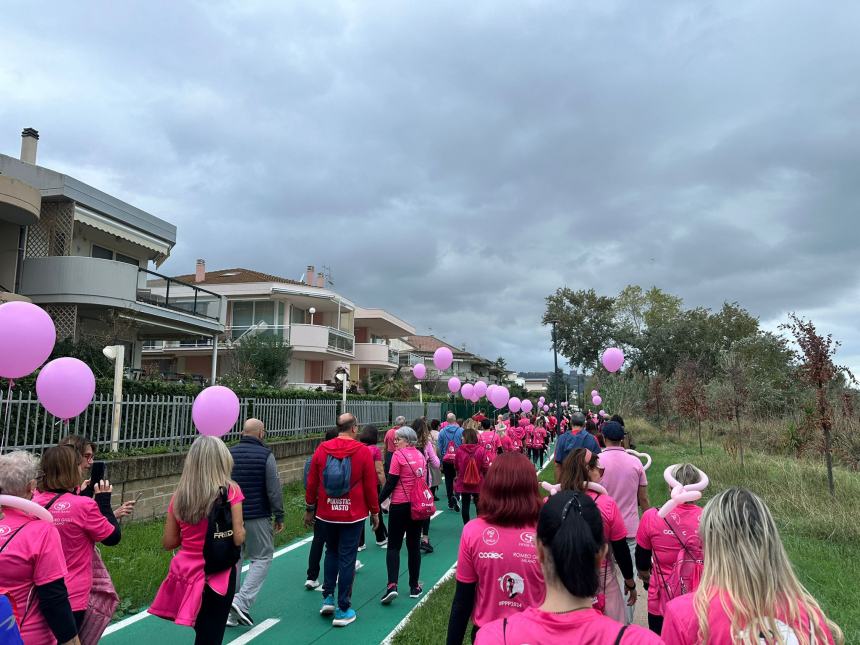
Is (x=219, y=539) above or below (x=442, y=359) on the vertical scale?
below

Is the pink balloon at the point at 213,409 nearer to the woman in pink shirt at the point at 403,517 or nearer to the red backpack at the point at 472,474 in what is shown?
the woman in pink shirt at the point at 403,517

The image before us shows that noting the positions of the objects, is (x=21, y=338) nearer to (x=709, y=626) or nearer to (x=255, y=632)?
(x=255, y=632)

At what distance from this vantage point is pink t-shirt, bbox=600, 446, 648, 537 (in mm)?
5238

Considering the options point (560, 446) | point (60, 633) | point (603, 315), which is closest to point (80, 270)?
point (560, 446)

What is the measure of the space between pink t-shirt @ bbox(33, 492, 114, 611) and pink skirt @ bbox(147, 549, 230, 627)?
17.1 inches

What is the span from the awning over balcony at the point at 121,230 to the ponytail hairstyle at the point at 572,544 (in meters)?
17.7

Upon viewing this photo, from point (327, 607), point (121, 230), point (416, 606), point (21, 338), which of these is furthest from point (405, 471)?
point (121, 230)

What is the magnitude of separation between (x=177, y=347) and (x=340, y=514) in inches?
1061

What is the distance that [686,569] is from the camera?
3.30 meters

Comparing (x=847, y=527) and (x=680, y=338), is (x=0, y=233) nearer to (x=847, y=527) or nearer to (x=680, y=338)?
(x=847, y=527)

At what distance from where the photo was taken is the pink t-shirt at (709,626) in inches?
75.6

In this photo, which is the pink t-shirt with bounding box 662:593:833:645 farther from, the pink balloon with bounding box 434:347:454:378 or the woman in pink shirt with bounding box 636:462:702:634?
the pink balloon with bounding box 434:347:454:378

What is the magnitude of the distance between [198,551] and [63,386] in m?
2.83

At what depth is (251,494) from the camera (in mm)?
5438
